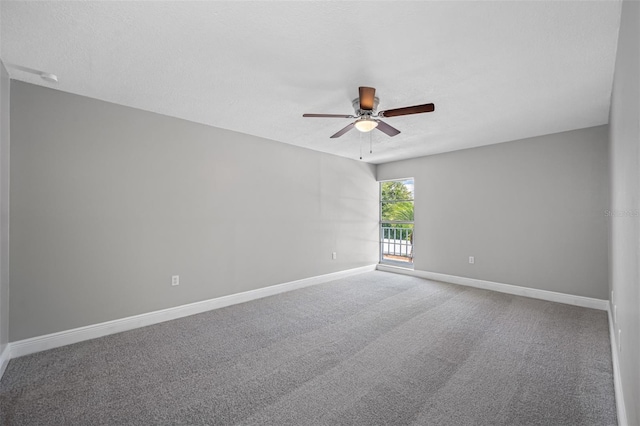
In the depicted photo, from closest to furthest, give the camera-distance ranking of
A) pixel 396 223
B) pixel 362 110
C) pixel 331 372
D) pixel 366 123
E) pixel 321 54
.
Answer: pixel 321 54 → pixel 331 372 → pixel 362 110 → pixel 366 123 → pixel 396 223

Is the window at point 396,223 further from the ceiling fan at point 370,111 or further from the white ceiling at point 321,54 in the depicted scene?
the ceiling fan at point 370,111

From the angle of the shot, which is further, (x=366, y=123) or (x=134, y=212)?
(x=134, y=212)

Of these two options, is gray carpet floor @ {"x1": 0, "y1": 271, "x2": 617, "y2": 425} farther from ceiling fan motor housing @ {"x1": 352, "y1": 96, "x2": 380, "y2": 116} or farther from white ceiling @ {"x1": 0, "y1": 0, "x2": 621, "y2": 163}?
white ceiling @ {"x1": 0, "y1": 0, "x2": 621, "y2": 163}

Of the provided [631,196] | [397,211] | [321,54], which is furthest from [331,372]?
[397,211]

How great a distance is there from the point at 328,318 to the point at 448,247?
290 centimetres

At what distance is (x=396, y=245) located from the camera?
6277 millimetres

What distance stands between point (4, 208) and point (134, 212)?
0.95 meters

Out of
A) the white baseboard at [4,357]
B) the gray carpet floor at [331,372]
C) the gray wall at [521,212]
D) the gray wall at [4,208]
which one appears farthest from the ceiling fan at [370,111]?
the white baseboard at [4,357]

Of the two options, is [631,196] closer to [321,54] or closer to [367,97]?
[367,97]

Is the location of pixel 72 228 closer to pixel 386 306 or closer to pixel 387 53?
pixel 387 53

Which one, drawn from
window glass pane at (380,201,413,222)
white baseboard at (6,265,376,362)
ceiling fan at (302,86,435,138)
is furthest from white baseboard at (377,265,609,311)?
ceiling fan at (302,86,435,138)

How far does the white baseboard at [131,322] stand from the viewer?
8.13ft

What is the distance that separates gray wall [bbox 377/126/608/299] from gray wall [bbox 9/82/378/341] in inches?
97.1

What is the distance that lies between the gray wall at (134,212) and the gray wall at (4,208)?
0.25ft
